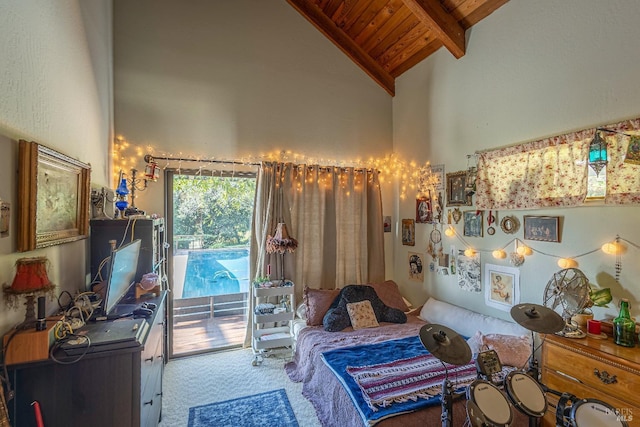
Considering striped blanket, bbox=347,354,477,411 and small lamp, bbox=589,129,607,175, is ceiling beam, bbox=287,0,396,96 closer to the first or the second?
small lamp, bbox=589,129,607,175

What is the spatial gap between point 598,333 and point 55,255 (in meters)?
3.30

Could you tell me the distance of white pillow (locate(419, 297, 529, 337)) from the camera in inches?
105

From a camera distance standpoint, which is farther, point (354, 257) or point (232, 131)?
point (354, 257)

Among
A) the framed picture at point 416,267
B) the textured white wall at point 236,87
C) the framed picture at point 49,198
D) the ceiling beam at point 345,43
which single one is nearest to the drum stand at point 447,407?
the framed picture at point 49,198

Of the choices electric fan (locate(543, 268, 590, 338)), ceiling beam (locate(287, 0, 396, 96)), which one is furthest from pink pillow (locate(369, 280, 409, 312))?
ceiling beam (locate(287, 0, 396, 96))

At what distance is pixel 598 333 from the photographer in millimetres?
1988

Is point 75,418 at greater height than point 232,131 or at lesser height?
lesser

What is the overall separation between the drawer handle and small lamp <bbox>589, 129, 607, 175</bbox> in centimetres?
128

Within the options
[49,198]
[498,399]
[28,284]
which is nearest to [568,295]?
[498,399]

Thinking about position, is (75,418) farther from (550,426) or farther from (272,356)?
(550,426)

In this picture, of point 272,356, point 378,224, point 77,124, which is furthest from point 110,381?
point 378,224

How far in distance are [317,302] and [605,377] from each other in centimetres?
232

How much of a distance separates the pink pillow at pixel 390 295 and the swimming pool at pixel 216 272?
1.60m

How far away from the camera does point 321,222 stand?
152 inches
